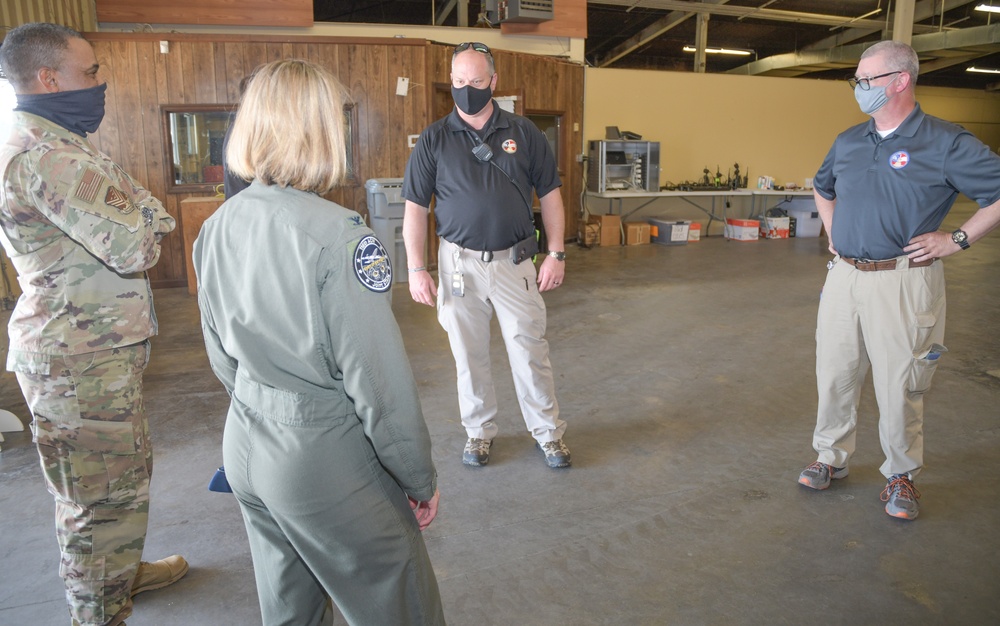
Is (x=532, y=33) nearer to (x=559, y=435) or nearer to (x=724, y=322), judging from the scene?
(x=724, y=322)

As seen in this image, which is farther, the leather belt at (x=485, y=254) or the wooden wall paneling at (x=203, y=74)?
the wooden wall paneling at (x=203, y=74)

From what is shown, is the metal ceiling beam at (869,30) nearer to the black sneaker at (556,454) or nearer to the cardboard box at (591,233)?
the cardboard box at (591,233)

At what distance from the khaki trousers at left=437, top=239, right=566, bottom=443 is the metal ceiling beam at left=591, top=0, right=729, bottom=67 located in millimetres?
10812

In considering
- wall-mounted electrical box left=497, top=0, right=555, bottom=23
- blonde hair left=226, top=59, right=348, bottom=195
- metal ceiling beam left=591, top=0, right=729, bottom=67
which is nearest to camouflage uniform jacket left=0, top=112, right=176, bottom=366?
blonde hair left=226, top=59, right=348, bottom=195

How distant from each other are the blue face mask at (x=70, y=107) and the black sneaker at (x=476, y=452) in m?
1.95

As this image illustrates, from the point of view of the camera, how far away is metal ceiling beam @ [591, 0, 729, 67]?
1284 centimetres

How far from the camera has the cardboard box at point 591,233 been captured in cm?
1028

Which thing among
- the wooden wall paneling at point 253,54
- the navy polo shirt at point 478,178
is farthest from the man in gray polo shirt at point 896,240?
the wooden wall paneling at point 253,54

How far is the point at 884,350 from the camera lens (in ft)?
8.61

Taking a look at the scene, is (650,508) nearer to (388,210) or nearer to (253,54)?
(388,210)

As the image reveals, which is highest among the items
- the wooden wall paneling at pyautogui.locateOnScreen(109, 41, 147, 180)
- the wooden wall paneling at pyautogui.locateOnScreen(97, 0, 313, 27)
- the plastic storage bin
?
the wooden wall paneling at pyautogui.locateOnScreen(97, 0, 313, 27)

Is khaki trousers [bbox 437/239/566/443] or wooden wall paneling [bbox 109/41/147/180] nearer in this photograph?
khaki trousers [bbox 437/239/566/443]

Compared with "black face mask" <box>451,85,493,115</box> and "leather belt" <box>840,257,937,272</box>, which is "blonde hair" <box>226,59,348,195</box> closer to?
"black face mask" <box>451,85,493,115</box>

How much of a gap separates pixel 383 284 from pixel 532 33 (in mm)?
8853
